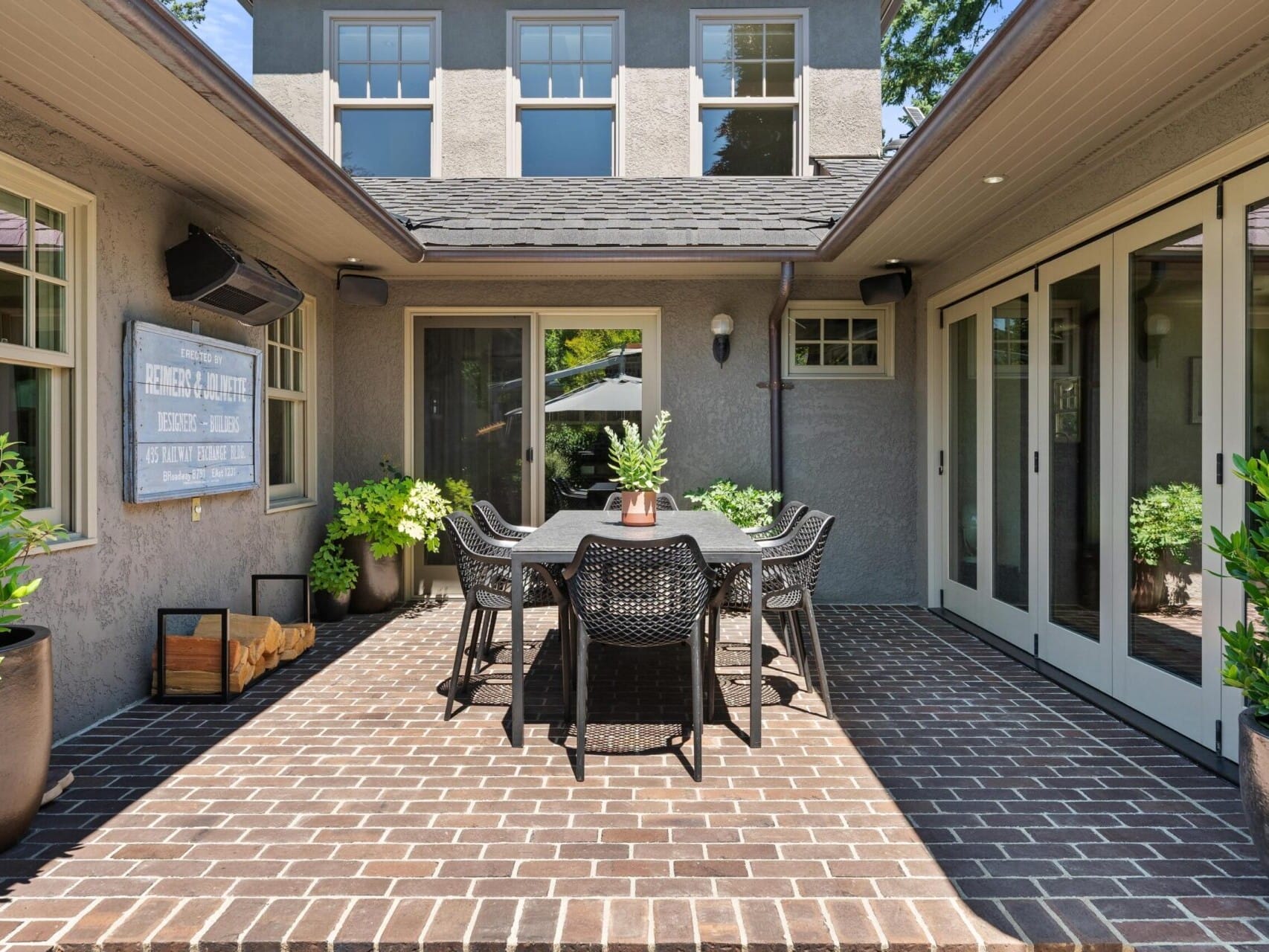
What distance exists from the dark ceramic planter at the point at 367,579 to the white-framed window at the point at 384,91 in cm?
378

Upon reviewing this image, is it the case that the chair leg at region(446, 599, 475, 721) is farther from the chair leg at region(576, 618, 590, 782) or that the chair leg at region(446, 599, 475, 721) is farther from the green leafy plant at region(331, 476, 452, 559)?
the green leafy plant at region(331, 476, 452, 559)

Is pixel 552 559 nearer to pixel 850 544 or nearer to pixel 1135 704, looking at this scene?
pixel 1135 704

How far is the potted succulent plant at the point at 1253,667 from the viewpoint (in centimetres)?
238

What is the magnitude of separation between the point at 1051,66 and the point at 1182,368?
4.79 feet

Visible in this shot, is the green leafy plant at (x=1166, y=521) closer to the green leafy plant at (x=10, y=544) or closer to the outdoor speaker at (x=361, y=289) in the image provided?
the green leafy plant at (x=10, y=544)

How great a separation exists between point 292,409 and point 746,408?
11.6ft

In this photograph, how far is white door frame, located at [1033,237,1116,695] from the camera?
4152 millimetres

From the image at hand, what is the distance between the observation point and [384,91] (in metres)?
7.96

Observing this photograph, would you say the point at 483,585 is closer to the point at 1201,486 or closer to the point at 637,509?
the point at 637,509

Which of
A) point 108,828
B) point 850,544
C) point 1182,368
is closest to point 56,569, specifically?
point 108,828

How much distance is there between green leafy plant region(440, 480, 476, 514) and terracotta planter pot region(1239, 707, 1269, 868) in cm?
547

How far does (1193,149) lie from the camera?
3439 mm

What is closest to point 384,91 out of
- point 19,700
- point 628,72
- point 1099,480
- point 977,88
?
point 628,72

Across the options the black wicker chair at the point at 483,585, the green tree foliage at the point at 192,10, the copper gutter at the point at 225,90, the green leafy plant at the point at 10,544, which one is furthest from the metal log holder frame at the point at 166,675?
the green tree foliage at the point at 192,10
